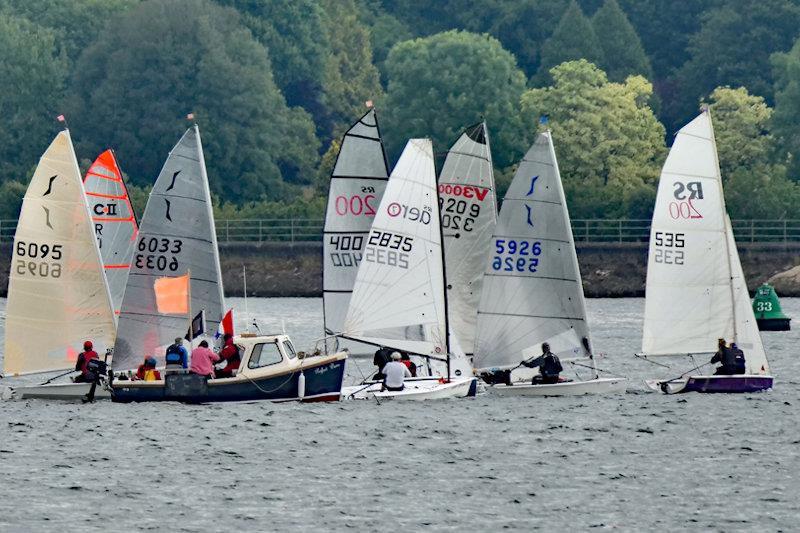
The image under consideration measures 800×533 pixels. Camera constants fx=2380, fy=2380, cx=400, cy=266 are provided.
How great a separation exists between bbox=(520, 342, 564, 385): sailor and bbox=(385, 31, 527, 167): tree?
69.6 meters

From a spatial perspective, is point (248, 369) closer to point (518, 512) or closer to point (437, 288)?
point (437, 288)

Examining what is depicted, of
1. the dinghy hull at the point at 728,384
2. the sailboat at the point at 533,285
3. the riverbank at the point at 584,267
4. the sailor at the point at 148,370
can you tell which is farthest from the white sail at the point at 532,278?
A: the riverbank at the point at 584,267

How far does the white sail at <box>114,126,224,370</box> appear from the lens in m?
50.9

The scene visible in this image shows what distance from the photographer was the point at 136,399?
49.4 m

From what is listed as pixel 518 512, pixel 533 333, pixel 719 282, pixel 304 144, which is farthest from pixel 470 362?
pixel 304 144

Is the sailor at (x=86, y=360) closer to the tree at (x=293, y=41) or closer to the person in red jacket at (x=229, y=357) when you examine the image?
the person in red jacket at (x=229, y=357)

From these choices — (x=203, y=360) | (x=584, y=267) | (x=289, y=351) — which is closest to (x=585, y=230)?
(x=584, y=267)

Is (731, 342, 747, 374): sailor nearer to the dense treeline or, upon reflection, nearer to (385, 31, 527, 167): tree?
the dense treeline

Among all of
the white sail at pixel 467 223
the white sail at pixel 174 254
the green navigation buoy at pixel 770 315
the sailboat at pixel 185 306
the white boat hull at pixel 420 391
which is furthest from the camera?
the green navigation buoy at pixel 770 315

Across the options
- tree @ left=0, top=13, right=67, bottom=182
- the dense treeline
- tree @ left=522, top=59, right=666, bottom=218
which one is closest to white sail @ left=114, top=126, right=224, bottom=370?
the dense treeline

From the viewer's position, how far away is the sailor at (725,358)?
50875mm

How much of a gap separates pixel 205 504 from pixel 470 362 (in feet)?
52.9

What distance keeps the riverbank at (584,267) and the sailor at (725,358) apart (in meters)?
52.9

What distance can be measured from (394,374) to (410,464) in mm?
6734
